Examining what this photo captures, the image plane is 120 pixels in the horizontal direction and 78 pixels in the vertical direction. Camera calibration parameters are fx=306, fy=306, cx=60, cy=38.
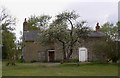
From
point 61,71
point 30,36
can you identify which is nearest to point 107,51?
point 61,71

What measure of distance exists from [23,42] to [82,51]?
36.2 ft

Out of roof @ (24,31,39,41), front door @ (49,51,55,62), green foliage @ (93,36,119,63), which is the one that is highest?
roof @ (24,31,39,41)

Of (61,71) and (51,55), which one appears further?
(51,55)

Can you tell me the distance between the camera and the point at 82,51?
55375mm

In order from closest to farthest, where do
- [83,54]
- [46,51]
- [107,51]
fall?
[107,51]
[83,54]
[46,51]

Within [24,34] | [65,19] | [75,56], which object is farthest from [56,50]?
[65,19]

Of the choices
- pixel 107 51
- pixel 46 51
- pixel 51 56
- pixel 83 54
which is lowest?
pixel 51 56

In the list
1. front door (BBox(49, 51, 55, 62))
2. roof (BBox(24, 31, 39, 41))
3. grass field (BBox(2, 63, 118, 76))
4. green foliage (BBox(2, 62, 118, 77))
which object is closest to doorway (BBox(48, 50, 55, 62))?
front door (BBox(49, 51, 55, 62))

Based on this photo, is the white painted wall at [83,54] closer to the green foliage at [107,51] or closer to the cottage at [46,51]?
the cottage at [46,51]

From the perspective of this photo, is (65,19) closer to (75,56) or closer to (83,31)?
(83,31)

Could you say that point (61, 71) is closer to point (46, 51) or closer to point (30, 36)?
point (46, 51)

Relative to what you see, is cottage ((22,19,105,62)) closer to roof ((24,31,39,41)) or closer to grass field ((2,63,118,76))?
roof ((24,31,39,41))

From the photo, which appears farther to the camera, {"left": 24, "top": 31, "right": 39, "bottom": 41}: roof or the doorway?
{"left": 24, "top": 31, "right": 39, "bottom": 41}: roof

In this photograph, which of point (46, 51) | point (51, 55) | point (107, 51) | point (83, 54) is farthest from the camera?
point (46, 51)
